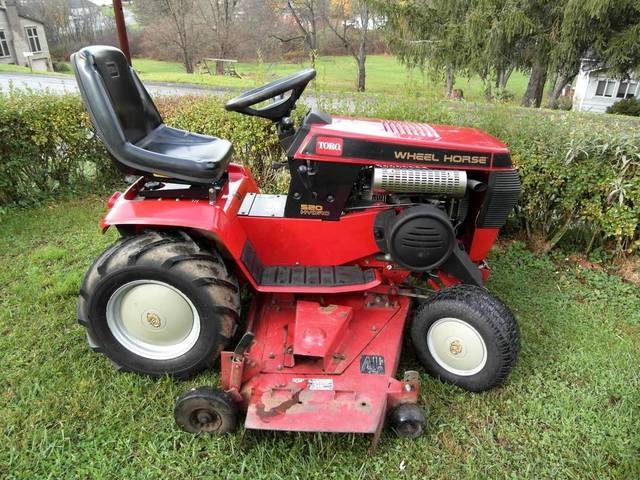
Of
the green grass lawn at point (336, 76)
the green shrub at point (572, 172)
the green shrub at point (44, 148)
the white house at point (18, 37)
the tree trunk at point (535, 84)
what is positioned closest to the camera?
the green shrub at point (572, 172)

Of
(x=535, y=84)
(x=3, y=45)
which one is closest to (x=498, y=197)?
(x=535, y=84)

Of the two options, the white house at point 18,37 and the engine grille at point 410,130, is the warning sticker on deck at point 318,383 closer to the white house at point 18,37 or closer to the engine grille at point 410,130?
the engine grille at point 410,130

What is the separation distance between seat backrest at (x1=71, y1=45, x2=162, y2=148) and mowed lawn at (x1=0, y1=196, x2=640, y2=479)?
142 cm

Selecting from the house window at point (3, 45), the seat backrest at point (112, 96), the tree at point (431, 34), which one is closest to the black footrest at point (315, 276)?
the seat backrest at point (112, 96)

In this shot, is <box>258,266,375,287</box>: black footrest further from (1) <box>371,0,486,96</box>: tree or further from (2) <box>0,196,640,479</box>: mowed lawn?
(1) <box>371,0,486,96</box>: tree

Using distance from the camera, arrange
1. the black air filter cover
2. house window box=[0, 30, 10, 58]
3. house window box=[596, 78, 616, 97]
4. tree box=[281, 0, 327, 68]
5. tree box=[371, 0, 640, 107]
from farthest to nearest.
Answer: house window box=[0, 30, 10, 58]
tree box=[281, 0, 327, 68]
house window box=[596, 78, 616, 97]
tree box=[371, 0, 640, 107]
the black air filter cover

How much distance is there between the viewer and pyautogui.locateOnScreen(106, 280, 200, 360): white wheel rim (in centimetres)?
282

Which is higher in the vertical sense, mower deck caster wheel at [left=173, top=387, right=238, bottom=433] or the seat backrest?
the seat backrest

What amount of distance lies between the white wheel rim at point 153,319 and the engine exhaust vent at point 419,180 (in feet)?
4.31

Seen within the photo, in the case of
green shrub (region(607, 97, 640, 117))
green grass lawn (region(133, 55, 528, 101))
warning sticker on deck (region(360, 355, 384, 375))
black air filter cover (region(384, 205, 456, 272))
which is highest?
black air filter cover (region(384, 205, 456, 272))

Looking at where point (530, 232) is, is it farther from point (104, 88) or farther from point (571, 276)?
point (104, 88)

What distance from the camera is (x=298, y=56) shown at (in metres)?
28.5

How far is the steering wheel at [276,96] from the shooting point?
9.27 ft

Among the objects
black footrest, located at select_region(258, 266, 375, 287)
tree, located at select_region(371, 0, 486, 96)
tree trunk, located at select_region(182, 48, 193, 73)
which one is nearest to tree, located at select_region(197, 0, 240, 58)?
tree trunk, located at select_region(182, 48, 193, 73)
